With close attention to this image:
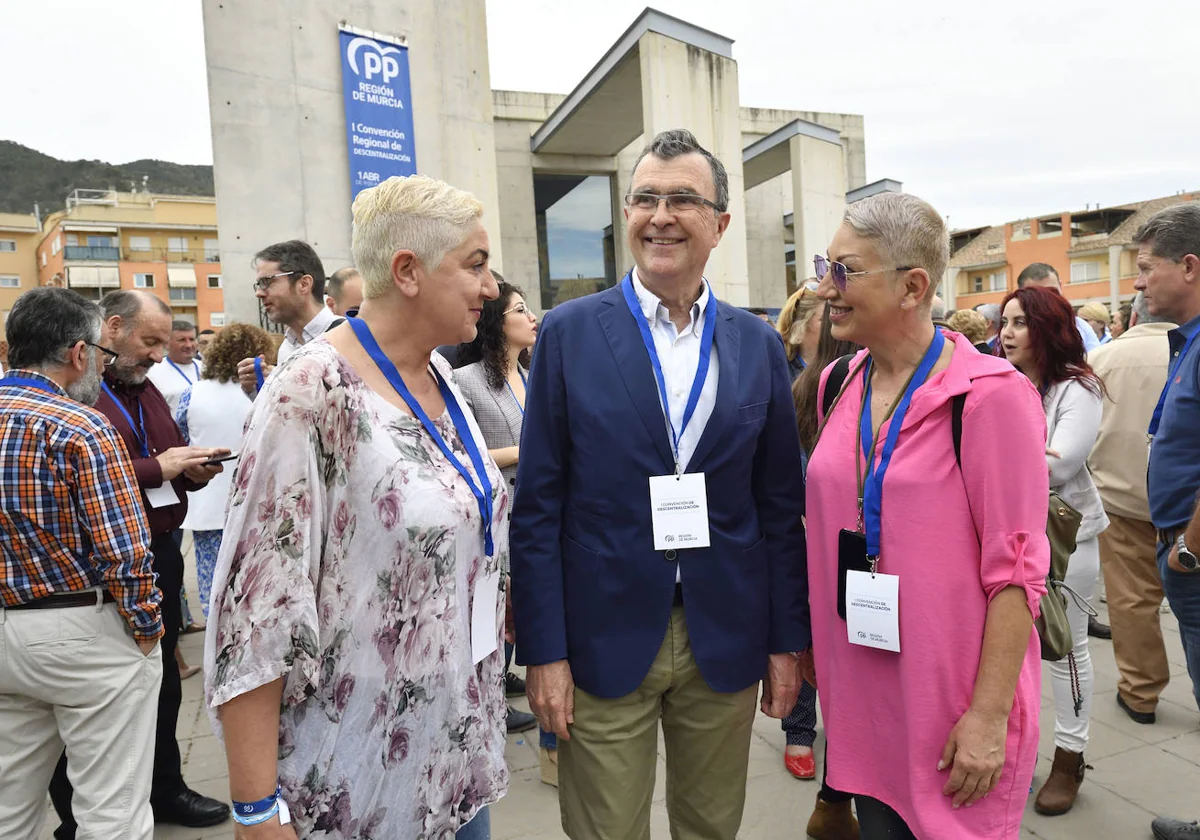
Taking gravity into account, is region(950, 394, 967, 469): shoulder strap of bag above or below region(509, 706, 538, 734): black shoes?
above

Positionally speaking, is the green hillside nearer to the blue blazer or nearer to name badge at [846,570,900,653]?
the blue blazer

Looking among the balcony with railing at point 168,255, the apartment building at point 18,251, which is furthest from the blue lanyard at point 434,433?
the apartment building at point 18,251

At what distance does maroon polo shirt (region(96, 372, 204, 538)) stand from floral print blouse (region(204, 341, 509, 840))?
2.35 metres

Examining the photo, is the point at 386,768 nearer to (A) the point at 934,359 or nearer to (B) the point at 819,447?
(B) the point at 819,447

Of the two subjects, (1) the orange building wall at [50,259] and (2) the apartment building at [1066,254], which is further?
(1) the orange building wall at [50,259]

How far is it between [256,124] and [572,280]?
8174 mm

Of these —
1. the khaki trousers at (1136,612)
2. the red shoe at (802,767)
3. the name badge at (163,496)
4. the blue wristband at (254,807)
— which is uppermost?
the name badge at (163,496)

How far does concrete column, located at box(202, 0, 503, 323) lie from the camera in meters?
8.91

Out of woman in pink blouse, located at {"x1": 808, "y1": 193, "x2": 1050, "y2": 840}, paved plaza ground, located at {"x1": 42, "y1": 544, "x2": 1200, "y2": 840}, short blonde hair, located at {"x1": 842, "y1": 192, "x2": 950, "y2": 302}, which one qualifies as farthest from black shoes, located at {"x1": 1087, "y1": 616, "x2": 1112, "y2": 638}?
short blonde hair, located at {"x1": 842, "y1": 192, "x2": 950, "y2": 302}

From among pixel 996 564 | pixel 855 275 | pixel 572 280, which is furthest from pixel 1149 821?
pixel 572 280

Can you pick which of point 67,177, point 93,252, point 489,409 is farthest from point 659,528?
point 67,177

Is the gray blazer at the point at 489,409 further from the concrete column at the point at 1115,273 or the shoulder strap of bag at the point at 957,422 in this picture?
the concrete column at the point at 1115,273

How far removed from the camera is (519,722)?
3.94 meters

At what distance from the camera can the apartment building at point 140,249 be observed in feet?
206
